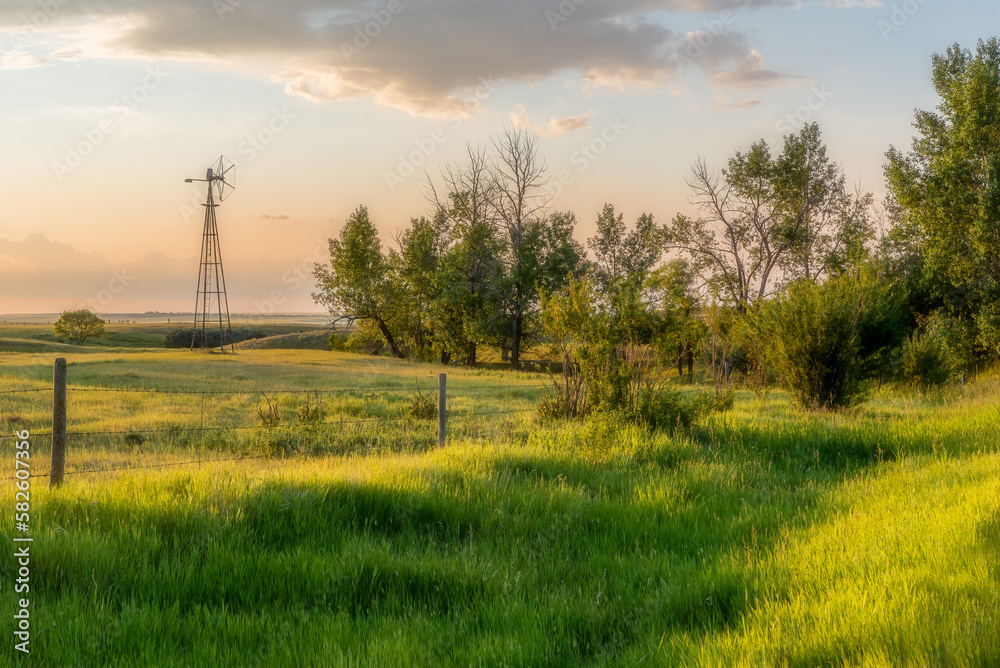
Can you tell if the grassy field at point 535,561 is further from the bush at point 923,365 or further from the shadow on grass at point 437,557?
the bush at point 923,365

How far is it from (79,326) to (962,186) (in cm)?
8680

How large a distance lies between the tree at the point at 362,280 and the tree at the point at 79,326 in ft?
125

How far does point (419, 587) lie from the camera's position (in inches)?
193

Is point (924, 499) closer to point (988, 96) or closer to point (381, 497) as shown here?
point (381, 497)

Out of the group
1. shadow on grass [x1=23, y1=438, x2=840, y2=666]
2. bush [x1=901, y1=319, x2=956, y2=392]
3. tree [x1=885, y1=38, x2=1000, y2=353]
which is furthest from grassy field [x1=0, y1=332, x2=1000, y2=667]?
tree [x1=885, y1=38, x2=1000, y2=353]

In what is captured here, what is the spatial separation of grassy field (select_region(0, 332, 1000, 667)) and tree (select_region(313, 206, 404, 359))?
156 feet

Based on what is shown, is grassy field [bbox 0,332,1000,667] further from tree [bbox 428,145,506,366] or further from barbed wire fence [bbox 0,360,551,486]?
tree [bbox 428,145,506,366]

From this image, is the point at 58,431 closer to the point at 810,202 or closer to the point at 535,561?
the point at 535,561

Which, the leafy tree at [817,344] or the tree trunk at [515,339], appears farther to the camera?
the tree trunk at [515,339]

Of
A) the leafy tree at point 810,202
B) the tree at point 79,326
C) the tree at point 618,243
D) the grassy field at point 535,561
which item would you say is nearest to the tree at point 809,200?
the leafy tree at point 810,202

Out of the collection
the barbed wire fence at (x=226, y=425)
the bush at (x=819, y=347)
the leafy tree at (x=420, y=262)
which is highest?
the leafy tree at (x=420, y=262)

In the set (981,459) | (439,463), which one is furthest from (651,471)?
(981,459)

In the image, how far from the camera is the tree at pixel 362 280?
5538 cm

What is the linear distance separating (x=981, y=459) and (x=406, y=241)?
168ft
